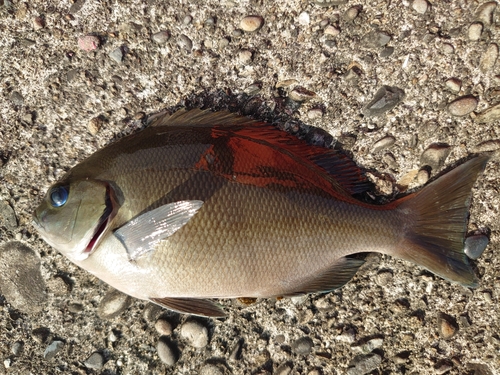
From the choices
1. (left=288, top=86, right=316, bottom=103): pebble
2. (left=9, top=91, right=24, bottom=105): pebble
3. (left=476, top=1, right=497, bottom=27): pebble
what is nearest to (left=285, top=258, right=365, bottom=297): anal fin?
(left=288, top=86, right=316, bottom=103): pebble

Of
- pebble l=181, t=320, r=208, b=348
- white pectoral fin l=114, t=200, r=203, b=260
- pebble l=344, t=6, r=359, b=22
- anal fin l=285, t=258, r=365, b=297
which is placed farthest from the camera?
pebble l=181, t=320, r=208, b=348

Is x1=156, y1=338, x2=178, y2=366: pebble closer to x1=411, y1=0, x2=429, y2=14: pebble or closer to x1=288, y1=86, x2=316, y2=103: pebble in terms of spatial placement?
x1=288, y1=86, x2=316, y2=103: pebble

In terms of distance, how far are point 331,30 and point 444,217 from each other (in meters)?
1.25

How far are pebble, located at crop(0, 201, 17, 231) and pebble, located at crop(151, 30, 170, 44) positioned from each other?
4.45 ft

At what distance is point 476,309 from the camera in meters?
2.37

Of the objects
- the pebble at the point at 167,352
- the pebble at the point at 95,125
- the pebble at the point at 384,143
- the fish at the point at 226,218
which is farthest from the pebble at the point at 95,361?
the pebble at the point at 384,143

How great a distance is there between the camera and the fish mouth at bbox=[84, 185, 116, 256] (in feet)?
6.47

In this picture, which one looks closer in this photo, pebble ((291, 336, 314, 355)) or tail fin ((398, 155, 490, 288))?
tail fin ((398, 155, 490, 288))

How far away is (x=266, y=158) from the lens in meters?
2.13

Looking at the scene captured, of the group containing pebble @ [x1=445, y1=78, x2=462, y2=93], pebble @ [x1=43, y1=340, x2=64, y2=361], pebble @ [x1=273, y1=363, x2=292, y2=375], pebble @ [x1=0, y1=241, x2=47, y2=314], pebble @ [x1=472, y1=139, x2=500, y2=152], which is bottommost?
pebble @ [x1=273, y1=363, x2=292, y2=375]

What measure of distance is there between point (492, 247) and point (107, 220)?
7.33 ft

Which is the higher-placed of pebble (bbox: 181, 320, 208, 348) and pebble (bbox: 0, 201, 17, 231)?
pebble (bbox: 0, 201, 17, 231)

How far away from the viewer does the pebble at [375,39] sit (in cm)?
227

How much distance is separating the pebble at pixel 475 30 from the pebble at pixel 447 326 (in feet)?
5.41
